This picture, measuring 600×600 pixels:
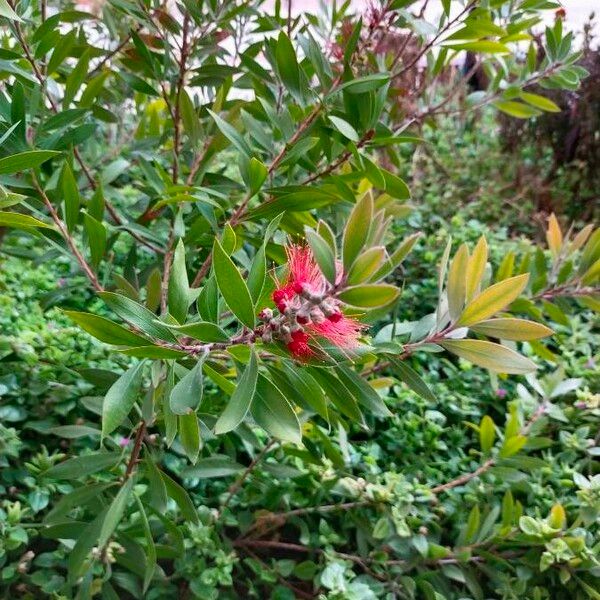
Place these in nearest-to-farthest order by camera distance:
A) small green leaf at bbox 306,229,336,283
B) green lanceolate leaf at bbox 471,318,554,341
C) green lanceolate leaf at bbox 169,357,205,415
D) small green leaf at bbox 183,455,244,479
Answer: small green leaf at bbox 306,229,336,283, green lanceolate leaf at bbox 169,357,205,415, green lanceolate leaf at bbox 471,318,554,341, small green leaf at bbox 183,455,244,479

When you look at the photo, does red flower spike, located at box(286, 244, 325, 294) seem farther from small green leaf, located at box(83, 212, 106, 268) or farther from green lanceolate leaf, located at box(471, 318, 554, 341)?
small green leaf, located at box(83, 212, 106, 268)

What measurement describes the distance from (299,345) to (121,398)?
0.26 metres

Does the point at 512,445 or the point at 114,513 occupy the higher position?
the point at 114,513

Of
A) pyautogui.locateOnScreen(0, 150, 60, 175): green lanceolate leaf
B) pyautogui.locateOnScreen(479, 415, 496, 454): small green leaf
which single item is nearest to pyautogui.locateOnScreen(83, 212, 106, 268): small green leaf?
pyautogui.locateOnScreen(0, 150, 60, 175): green lanceolate leaf

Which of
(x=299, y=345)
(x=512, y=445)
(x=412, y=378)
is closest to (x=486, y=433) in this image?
(x=512, y=445)

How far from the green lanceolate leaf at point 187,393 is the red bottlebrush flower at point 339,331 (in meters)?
0.13

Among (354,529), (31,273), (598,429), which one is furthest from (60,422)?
(598,429)

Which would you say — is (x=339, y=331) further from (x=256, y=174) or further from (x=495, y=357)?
(x=256, y=174)

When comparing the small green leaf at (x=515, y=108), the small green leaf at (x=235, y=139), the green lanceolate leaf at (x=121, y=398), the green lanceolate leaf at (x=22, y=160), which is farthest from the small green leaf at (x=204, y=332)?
the small green leaf at (x=515, y=108)

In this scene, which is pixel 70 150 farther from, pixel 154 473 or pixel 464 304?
pixel 464 304

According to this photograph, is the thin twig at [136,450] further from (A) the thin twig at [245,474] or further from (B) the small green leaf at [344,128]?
(B) the small green leaf at [344,128]

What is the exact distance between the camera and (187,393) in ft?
2.27

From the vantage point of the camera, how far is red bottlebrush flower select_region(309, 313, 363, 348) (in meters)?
0.65

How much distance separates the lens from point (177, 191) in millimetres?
1021
